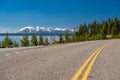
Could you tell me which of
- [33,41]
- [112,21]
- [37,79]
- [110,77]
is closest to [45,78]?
[37,79]

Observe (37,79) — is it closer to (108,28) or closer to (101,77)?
(101,77)

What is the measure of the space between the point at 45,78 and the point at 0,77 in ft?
4.53

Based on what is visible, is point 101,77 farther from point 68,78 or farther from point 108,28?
point 108,28

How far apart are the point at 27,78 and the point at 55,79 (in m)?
0.83

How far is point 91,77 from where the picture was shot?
8.17 metres

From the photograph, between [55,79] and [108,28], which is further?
[108,28]

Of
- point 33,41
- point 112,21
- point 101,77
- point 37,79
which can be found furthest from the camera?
point 112,21

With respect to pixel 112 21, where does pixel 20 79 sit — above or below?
below

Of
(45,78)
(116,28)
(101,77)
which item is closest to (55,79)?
(45,78)

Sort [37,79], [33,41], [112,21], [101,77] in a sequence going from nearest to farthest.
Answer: [37,79]
[101,77]
[33,41]
[112,21]

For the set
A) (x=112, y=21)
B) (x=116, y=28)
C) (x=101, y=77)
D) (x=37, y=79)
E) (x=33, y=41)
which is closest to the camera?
(x=37, y=79)

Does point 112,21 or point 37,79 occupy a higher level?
point 112,21

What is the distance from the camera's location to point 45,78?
7.82 m

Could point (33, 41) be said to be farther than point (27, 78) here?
Yes
